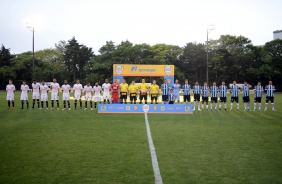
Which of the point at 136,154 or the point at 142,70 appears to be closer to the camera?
the point at 136,154

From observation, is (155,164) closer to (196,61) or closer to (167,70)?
(167,70)

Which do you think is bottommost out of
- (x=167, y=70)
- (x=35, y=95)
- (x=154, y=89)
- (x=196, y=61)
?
(x=35, y=95)

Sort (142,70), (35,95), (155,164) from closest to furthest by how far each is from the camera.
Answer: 1. (155,164)
2. (35,95)
3. (142,70)

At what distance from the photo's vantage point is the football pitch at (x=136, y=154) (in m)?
4.94

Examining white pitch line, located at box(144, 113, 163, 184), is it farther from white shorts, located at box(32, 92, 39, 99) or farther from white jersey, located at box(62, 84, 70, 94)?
white shorts, located at box(32, 92, 39, 99)

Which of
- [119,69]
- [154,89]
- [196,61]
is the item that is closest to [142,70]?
[119,69]

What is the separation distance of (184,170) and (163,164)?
22.7 inches

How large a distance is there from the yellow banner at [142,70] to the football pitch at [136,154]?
13.7 metres

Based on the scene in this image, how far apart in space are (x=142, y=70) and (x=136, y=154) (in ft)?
59.0

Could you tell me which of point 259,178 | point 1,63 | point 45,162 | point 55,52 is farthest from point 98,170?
point 55,52

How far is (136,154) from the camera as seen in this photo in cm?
644

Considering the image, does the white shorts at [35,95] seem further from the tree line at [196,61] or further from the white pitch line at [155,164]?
the tree line at [196,61]

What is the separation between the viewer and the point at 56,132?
9.33 metres

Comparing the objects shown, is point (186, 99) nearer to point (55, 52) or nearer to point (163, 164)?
point (163, 164)
